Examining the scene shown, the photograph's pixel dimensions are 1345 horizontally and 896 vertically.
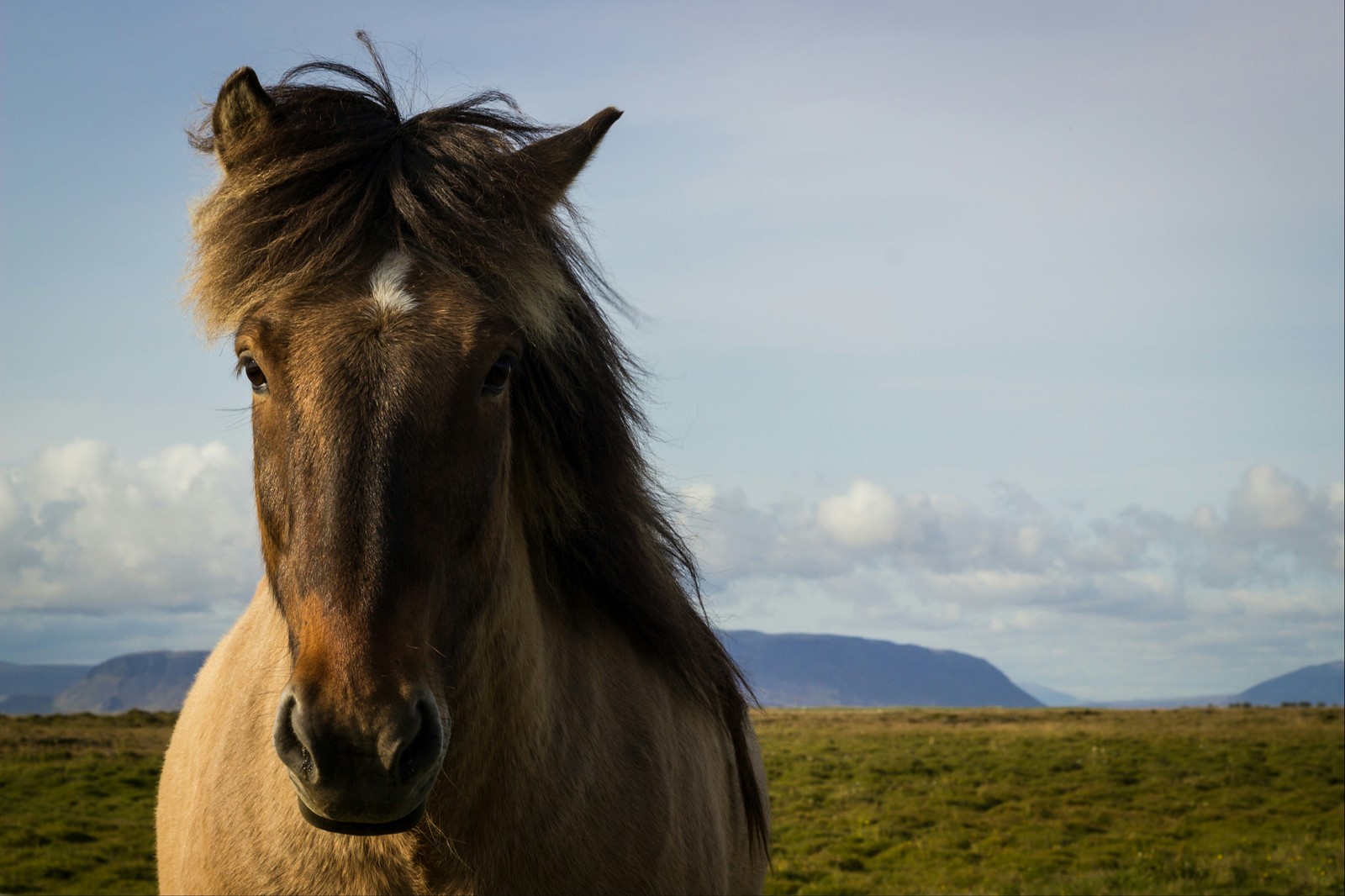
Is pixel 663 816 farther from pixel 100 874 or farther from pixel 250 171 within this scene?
pixel 100 874

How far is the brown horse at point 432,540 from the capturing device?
2188mm

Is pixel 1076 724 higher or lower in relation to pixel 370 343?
lower

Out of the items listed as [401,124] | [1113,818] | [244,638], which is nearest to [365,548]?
[401,124]

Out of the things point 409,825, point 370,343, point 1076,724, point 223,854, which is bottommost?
point 1076,724

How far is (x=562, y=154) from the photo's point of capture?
9.84 feet

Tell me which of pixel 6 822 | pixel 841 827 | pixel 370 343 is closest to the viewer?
pixel 370 343

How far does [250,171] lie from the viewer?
2822 mm

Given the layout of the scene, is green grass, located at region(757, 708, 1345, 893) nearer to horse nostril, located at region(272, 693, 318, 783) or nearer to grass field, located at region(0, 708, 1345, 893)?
grass field, located at region(0, 708, 1345, 893)

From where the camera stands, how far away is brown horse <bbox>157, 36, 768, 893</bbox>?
7.18ft

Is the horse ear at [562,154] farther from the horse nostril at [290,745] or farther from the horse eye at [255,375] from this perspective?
the horse nostril at [290,745]

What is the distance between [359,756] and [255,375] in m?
1.08

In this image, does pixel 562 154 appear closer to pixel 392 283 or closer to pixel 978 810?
pixel 392 283

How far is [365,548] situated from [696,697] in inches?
71.4

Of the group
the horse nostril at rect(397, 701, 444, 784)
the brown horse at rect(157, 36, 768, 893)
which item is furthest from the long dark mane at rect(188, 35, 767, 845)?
the horse nostril at rect(397, 701, 444, 784)
